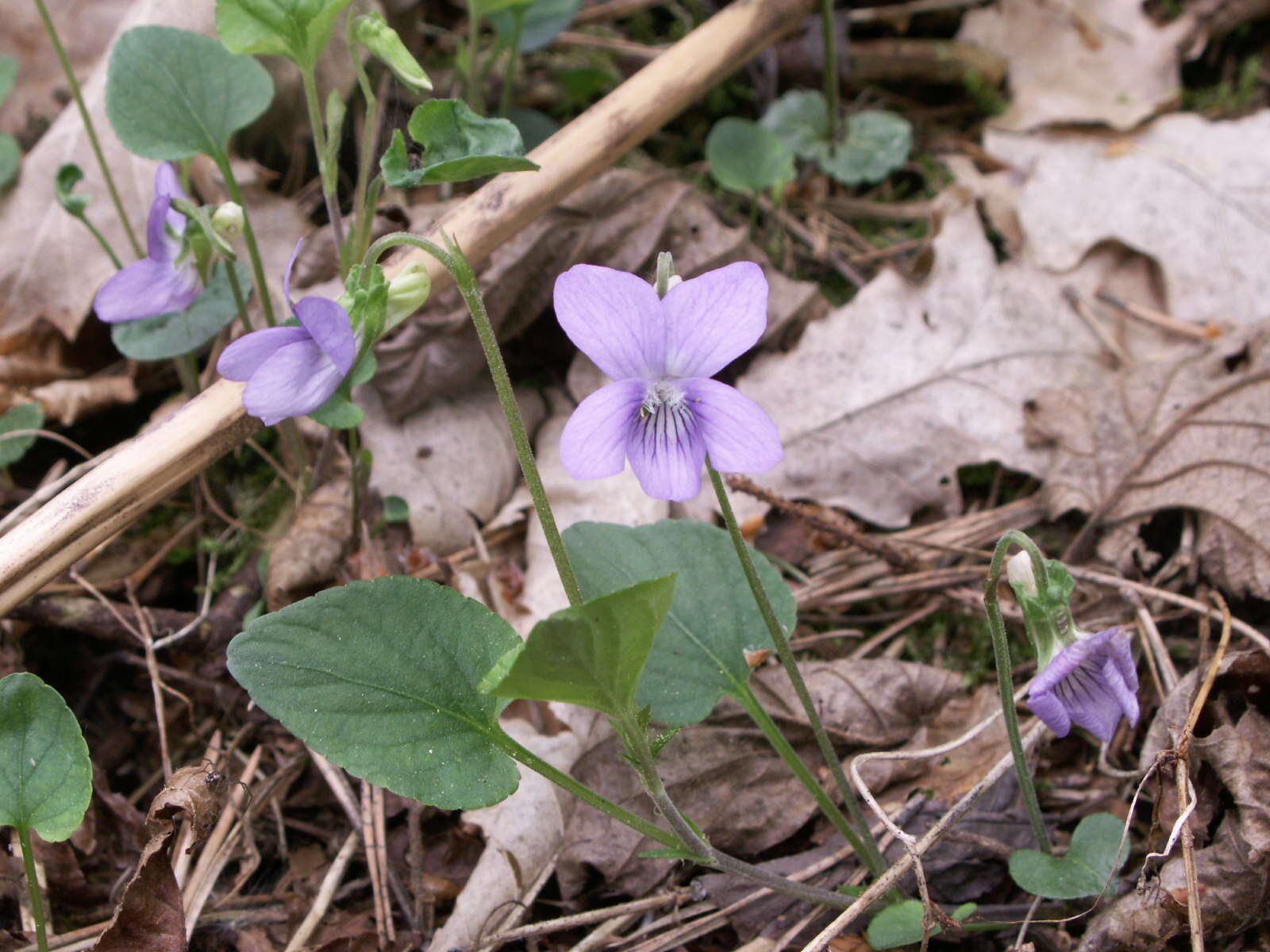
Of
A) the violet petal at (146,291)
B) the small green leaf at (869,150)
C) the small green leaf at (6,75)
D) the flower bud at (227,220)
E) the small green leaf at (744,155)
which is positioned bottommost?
the small green leaf at (869,150)

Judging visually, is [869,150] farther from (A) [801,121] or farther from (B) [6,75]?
(B) [6,75]

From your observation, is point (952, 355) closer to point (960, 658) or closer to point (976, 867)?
point (960, 658)

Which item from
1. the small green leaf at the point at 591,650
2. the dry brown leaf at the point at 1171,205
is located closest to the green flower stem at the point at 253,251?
the small green leaf at the point at 591,650

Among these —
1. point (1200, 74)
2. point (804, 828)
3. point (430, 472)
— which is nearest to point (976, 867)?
point (804, 828)

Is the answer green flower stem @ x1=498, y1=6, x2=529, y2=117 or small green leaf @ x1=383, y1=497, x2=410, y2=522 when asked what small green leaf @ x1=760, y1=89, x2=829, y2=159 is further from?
small green leaf @ x1=383, y1=497, x2=410, y2=522

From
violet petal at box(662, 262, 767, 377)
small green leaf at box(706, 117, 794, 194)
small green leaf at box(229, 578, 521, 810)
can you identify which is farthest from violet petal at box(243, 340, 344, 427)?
small green leaf at box(706, 117, 794, 194)

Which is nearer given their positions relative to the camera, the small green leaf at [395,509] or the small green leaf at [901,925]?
the small green leaf at [901,925]

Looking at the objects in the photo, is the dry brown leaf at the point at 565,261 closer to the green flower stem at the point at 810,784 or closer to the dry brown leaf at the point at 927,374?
the dry brown leaf at the point at 927,374
